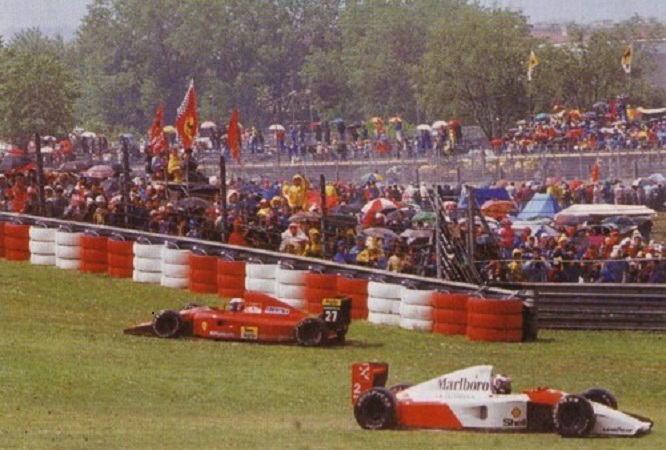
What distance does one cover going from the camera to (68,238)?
2738cm

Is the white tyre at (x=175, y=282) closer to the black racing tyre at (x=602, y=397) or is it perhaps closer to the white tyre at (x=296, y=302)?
the white tyre at (x=296, y=302)

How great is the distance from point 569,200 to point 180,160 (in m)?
13.2

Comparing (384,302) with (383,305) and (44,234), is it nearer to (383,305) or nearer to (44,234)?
(383,305)

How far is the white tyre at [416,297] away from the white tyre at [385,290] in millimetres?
196

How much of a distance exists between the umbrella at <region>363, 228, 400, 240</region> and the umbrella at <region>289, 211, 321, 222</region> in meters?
0.82

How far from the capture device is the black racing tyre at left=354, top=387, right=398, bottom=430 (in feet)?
49.0

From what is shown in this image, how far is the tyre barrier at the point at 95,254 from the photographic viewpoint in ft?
88.8

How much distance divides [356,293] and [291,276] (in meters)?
Answer: 1.20

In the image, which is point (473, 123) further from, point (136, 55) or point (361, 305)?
point (361, 305)

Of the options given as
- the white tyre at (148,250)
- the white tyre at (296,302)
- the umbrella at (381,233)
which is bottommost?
the white tyre at (296,302)

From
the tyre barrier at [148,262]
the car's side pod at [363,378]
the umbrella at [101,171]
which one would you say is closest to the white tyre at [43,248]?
the tyre barrier at [148,262]

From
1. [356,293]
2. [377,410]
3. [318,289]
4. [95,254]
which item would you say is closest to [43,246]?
[95,254]

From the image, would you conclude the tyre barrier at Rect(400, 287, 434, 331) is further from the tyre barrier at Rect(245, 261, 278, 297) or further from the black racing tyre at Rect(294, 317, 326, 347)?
the tyre barrier at Rect(245, 261, 278, 297)

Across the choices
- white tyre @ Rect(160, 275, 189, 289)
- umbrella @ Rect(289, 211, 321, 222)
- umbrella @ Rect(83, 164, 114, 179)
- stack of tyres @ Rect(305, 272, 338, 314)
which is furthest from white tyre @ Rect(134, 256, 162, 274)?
umbrella @ Rect(83, 164, 114, 179)
